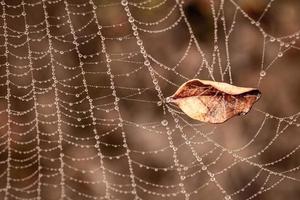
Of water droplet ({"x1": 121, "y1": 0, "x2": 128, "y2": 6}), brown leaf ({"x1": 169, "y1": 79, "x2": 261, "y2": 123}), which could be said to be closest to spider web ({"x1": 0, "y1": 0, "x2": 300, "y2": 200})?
water droplet ({"x1": 121, "y1": 0, "x2": 128, "y2": 6})

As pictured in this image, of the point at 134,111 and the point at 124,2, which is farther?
the point at 134,111

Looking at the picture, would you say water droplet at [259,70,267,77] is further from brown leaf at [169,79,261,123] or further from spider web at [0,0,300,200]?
brown leaf at [169,79,261,123]

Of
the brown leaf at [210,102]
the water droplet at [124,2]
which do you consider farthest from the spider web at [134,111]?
the brown leaf at [210,102]

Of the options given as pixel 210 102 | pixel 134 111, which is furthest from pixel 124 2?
pixel 210 102

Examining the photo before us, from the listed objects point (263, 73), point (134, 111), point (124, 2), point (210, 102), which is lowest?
point (134, 111)

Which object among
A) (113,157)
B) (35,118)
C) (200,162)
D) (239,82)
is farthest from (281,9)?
(35,118)

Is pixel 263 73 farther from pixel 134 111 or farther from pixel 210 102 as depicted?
pixel 210 102

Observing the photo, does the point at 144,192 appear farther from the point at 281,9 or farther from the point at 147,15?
the point at 281,9

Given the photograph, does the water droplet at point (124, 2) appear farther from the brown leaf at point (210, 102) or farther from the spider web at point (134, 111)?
the brown leaf at point (210, 102)
